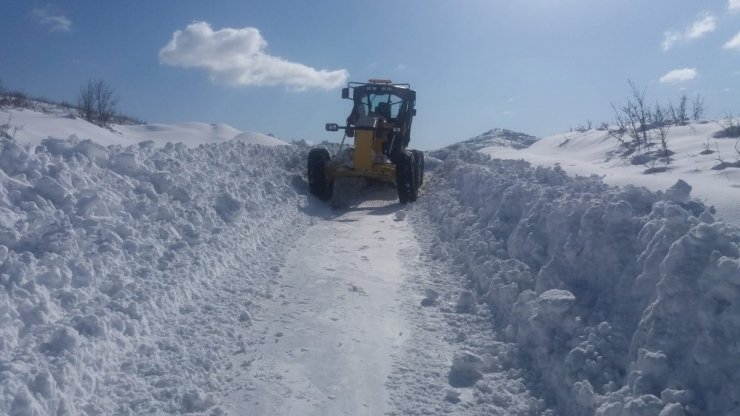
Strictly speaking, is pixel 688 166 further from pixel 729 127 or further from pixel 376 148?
pixel 376 148

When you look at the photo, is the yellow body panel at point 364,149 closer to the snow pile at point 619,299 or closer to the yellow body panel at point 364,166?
the yellow body panel at point 364,166

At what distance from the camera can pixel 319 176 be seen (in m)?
13.8

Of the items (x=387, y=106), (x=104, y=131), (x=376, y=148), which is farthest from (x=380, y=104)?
(x=104, y=131)

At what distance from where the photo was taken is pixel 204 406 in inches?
173

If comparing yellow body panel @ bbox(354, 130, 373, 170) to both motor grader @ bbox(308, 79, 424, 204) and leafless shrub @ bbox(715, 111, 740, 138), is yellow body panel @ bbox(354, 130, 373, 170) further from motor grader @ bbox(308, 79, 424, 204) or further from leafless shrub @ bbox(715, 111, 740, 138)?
leafless shrub @ bbox(715, 111, 740, 138)

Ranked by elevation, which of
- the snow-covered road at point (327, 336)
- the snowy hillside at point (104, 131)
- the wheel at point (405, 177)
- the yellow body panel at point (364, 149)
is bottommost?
the snow-covered road at point (327, 336)

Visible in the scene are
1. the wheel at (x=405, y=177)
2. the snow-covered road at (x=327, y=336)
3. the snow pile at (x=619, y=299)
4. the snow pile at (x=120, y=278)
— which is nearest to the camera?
the snow pile at (x=619, y=299)

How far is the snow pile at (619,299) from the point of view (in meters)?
3.56

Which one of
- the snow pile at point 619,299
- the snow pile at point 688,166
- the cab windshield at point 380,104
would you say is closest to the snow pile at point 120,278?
the snow pile at point 619,299

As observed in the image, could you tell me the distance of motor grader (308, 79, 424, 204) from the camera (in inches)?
542

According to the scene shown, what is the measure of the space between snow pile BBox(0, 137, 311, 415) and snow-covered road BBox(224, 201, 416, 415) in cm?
29

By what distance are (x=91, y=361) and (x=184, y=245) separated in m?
2.82

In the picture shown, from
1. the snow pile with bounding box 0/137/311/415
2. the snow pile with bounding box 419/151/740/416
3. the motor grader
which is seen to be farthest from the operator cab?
the snow pile with bounding box 419/151/740/416

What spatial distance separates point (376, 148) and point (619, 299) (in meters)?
10.8
